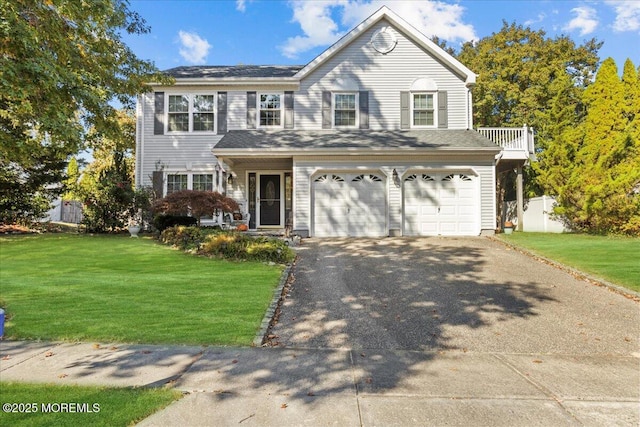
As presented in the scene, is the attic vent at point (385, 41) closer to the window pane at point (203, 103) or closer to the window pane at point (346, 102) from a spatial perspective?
the window pane at point (346, 102)

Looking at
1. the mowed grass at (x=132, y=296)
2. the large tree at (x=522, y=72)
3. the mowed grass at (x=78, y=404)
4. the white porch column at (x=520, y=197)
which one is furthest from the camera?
the large tree at (x=522, y=72)

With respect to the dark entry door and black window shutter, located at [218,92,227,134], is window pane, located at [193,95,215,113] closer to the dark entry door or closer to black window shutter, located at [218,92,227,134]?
black window shutter, located at [218,92,227,134]

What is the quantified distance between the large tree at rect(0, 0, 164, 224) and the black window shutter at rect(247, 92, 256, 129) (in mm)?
3813

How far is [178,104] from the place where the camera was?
49.3ft

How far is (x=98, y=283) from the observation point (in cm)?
691

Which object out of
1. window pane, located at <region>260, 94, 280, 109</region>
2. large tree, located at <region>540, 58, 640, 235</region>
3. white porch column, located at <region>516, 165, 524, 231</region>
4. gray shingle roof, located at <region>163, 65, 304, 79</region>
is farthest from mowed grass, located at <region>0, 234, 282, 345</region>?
white porch column, located at <region>516, 165, 524, 231</region>

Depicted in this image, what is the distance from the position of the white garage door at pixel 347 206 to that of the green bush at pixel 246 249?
11.7 ft

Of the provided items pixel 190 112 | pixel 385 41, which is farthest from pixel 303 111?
pixel 190 112

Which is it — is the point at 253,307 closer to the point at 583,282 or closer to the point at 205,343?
the point at 205,343

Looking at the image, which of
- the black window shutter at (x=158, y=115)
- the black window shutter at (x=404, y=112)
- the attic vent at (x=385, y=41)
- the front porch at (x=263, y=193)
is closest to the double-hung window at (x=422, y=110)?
the black window shutter at (x=404, y=112)

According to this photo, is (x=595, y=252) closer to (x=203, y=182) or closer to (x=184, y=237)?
(x=184, y=237)

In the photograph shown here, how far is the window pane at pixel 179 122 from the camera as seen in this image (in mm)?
14977

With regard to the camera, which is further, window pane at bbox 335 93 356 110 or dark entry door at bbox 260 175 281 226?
window pane at bbox 335 93 356 110

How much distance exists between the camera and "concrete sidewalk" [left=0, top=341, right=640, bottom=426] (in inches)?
111
